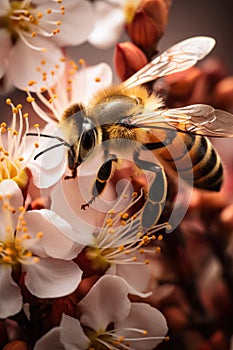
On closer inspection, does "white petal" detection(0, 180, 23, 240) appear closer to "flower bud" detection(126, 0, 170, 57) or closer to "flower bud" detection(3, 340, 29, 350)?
"flower bud" detection(3, 340, 29, 350)

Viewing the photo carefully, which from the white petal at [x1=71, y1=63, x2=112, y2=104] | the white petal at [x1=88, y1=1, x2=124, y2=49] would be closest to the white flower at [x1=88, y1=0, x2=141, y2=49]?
the white petal at [x1=88, y1=1, x2=124, y2=49]

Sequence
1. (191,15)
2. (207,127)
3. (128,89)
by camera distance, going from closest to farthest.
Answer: (207,127) → (128,89) → (191,15)

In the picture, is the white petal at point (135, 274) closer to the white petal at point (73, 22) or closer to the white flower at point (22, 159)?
the white flower at point (22, 159)

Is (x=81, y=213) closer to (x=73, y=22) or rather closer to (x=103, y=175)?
(x=103, y=175)

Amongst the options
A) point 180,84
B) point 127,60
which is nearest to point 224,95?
point 180,84

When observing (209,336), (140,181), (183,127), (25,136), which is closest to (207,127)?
(183,127)

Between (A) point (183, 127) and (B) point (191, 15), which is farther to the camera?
(B) point (191, 15)

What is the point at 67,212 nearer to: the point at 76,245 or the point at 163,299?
the point at 76,245
